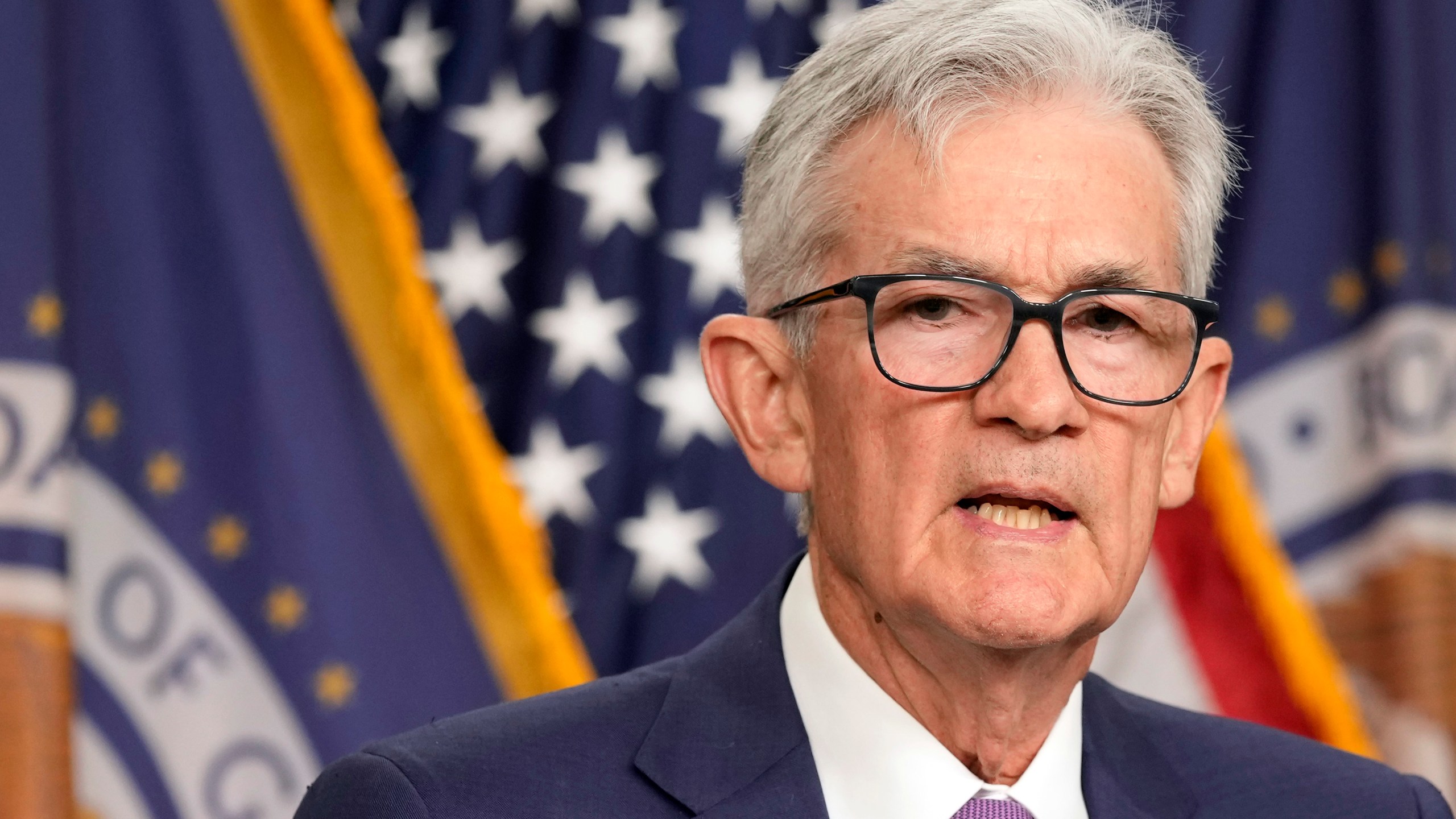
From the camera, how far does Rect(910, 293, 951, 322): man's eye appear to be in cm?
148

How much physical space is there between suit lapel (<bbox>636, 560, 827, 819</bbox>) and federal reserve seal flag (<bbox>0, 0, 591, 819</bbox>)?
1.37 meters

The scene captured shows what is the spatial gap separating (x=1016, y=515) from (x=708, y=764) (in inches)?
15.9

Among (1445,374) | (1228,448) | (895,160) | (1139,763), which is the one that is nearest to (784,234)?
(895,160)

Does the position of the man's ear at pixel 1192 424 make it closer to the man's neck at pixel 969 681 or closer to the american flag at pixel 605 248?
the man's neck at pixel 969 681

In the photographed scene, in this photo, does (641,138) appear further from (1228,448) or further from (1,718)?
(1,718)

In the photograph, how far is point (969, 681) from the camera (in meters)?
1.56

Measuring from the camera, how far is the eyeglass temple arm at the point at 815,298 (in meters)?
1.52

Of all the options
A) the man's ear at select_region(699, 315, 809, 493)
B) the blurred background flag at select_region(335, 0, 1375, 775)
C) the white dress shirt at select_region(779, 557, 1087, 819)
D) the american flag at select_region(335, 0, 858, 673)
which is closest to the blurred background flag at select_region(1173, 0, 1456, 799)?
the blurred background flag at select_region(335, 0, 1375, 775)

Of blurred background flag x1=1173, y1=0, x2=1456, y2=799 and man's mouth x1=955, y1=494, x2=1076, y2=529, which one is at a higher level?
man's mouth x1=955, y1=494, x2=1076, y2=529

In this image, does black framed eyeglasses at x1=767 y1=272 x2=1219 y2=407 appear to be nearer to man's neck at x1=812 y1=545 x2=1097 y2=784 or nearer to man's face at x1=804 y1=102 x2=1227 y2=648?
man's face at x1=804 y1=102 x2=1227 y2=648

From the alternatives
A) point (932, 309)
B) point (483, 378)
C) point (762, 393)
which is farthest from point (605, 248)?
point (932, 309)

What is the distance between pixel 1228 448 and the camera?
304 centimetres

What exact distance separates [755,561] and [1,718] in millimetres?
1450

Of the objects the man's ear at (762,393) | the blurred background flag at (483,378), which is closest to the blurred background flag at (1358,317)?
the blurred background flag at (483,378)
